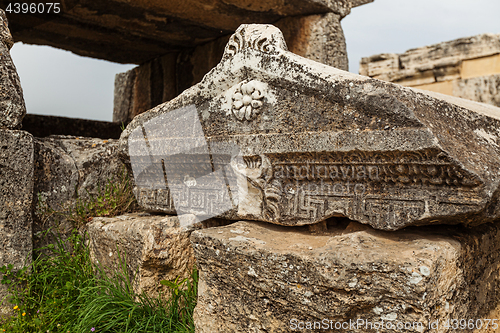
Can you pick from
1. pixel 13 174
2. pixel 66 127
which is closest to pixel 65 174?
pixel 13 174

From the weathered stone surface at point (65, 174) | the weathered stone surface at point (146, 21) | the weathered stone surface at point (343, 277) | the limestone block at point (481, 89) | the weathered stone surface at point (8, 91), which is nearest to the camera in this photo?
the weathered stone surface at point (343, 277)

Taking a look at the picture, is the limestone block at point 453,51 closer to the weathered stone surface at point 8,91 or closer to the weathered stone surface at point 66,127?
the weathered stone surface at point 66,127

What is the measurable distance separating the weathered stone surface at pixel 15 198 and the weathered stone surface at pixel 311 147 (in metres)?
0.63

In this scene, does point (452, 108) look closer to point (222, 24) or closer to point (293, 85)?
point (293, 85)

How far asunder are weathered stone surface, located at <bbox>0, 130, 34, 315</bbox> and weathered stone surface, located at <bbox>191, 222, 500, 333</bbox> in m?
1.13

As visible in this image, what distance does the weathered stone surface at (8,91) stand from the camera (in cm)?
225

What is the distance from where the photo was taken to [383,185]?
1626 mm

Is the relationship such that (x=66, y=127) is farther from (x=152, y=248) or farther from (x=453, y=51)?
(x=453, y=51)

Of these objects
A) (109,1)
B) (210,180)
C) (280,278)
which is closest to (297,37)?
(109,1)

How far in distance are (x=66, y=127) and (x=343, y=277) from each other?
12.5 feet

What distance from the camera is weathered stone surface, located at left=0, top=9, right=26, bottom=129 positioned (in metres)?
2.25

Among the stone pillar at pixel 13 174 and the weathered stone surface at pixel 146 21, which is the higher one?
the weathered stone surface at pixel 146 21

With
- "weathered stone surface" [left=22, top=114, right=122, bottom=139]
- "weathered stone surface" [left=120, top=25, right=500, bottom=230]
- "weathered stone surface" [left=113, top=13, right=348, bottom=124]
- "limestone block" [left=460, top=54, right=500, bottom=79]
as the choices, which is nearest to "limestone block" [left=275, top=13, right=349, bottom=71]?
"weathered stone surface" [left=113, top=13, right=348, bottom=124]

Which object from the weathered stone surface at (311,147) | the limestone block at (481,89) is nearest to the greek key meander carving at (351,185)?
the weathered stone surface at (311,147)
